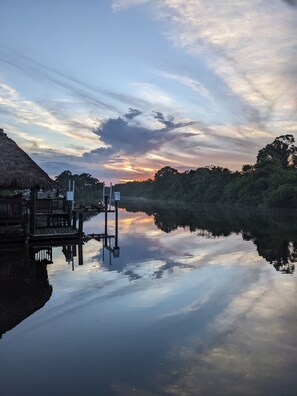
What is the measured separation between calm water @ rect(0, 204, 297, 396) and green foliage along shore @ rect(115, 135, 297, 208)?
54529mm

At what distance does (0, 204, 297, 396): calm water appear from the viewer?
207 inches

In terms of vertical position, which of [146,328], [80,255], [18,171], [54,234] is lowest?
[146,328]

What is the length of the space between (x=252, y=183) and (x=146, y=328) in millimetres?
71997

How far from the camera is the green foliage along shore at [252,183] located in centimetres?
6512

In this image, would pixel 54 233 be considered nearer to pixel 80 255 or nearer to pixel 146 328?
pixel 80 255

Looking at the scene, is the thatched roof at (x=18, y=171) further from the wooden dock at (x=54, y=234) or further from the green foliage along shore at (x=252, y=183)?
the green foliage along shore at (x=252, y=183)

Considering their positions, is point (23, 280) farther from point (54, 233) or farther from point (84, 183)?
point (84, 183)

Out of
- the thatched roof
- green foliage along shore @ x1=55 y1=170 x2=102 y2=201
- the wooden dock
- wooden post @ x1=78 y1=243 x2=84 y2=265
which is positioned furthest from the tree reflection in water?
green foliage along shore @ x1=55 y1=170 x2=102 y2=201

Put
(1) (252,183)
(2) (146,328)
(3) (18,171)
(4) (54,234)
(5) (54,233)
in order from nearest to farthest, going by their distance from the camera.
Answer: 1. (2) (146,328)
2. (3) (18,171)
3. (4) (54,234)
4. (5) (54,233)
5. (1) (252,183)

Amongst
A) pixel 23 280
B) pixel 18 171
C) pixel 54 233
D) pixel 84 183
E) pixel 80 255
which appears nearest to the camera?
pixel 23 280

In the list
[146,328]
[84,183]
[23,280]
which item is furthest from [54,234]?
[84,183]

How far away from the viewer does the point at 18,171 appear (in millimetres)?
17172

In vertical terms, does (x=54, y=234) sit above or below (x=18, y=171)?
below

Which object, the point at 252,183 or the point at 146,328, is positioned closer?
the point at 146,328
